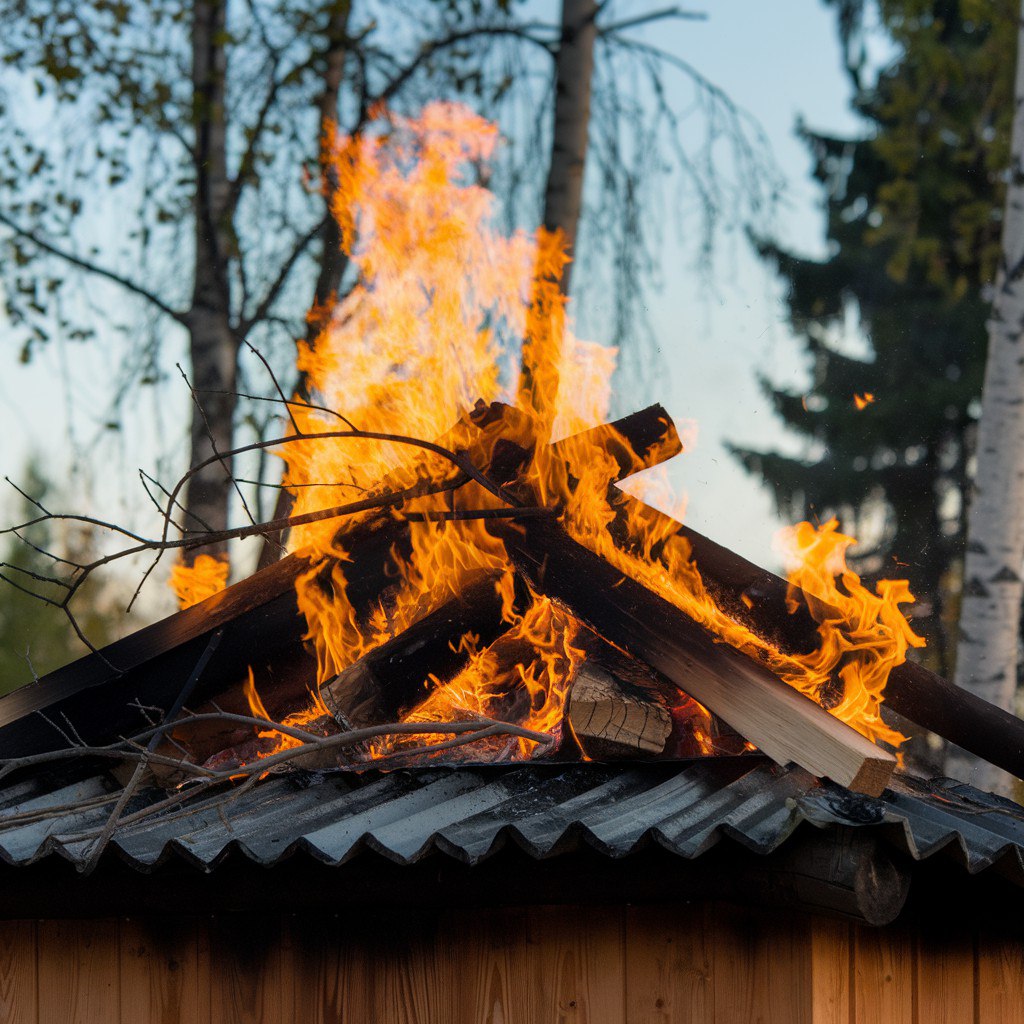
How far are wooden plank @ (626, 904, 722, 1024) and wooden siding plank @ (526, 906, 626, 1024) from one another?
4 cm

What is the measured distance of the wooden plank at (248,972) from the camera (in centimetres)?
363

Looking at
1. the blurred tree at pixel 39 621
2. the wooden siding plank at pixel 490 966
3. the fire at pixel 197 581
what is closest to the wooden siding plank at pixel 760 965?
the wooden siding plank at pixel 490 966

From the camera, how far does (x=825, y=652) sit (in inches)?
168

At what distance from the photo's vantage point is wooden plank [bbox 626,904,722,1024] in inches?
134

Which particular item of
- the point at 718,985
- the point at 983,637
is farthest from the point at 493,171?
the point at 718,985

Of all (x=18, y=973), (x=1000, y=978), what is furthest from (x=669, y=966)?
(x=18, y=973)

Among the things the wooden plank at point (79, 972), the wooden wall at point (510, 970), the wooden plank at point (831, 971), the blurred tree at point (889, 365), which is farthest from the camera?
the blurred tree at point (889, 365)

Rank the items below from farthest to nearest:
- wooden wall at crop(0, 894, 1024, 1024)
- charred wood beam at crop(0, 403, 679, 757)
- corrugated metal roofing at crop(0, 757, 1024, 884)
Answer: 1. charred wood beam at crop(0, 403, 679, 757)
2. wooden wall at crop(0, 894, 1024, 1024)
3. corrugated metal roofing at crop(0, 757, 1024, 884)

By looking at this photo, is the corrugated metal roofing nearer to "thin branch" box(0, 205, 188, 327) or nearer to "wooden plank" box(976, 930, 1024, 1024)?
"wooden plank" box(976, 930, 1024, 1024)

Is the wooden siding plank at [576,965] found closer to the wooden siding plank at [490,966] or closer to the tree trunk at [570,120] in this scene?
the wooden siding plank at [490,966]

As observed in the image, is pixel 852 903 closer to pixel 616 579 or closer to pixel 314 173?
pixel 616 579

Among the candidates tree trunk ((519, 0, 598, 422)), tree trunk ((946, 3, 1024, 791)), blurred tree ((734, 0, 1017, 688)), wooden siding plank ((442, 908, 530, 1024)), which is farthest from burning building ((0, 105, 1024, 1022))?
blurred tree ((734, 0, 1017, 688))

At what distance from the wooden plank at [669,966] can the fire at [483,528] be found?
802 mm

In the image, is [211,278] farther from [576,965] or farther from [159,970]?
[576,965]
